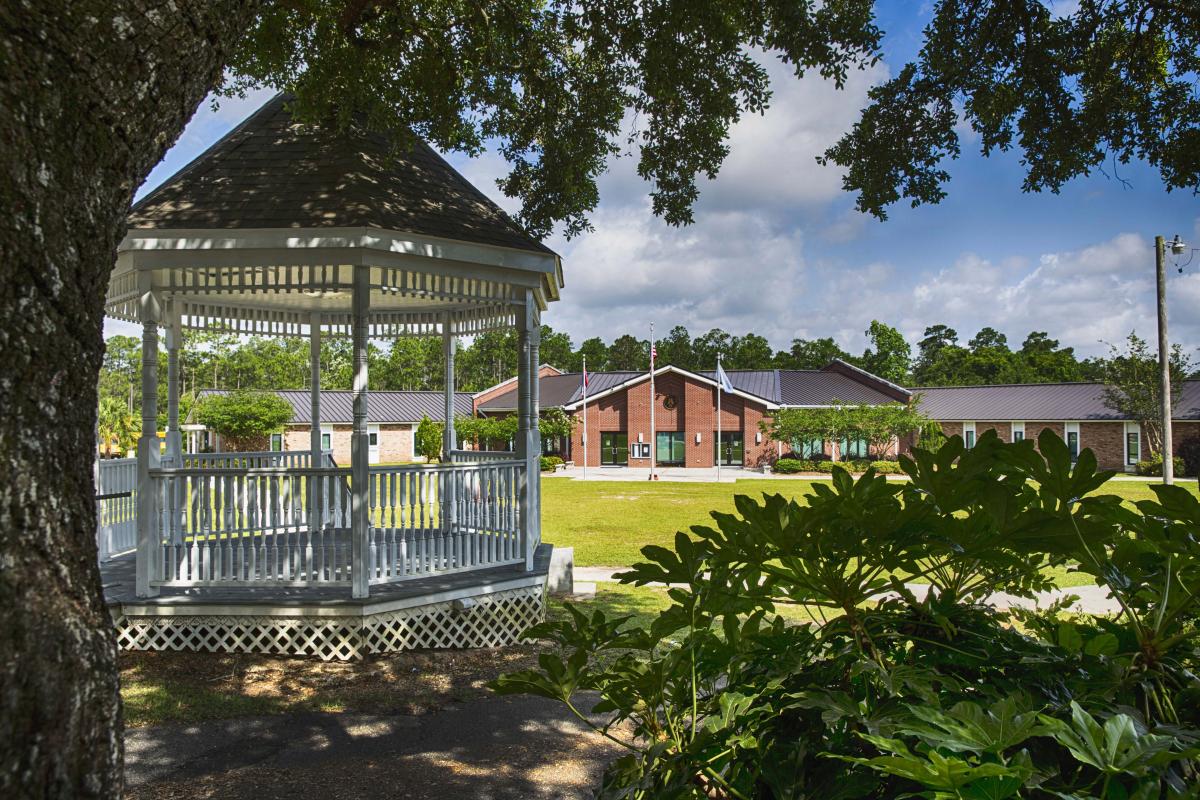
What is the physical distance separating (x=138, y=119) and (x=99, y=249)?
1.22 feet

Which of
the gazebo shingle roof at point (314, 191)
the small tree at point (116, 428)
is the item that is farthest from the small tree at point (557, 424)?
the gazebo shingle roof at point (314, 191)

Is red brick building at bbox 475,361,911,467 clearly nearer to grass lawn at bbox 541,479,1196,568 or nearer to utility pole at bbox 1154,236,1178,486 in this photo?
grass lawn at bbox 541,479,1196,568

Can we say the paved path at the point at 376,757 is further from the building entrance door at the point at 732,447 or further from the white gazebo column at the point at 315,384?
the building entrance door at the point at 732,447

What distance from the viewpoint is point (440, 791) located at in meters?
5.22

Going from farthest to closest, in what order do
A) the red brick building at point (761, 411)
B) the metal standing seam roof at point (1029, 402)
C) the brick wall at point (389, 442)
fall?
1. the brick wall at point (389, 442)
2. the red brick building at point (761, 411)
3. the metal standing seam roof at point (1029, 402)

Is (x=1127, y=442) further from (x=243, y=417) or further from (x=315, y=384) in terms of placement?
(x=243, y=417)

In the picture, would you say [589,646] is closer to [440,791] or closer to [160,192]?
[440,791]

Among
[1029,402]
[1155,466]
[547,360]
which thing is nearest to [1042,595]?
[1155,466]

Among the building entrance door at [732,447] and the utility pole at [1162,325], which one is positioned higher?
the utility pole at [1162,325]

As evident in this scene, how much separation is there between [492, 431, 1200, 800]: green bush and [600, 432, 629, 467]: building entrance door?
49.6 m

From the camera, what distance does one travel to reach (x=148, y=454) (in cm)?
844

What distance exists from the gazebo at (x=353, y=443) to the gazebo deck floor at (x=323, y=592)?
0.07ft

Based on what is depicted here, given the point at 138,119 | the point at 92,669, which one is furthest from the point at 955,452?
the point at 138,119

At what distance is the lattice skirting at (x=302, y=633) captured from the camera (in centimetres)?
819
